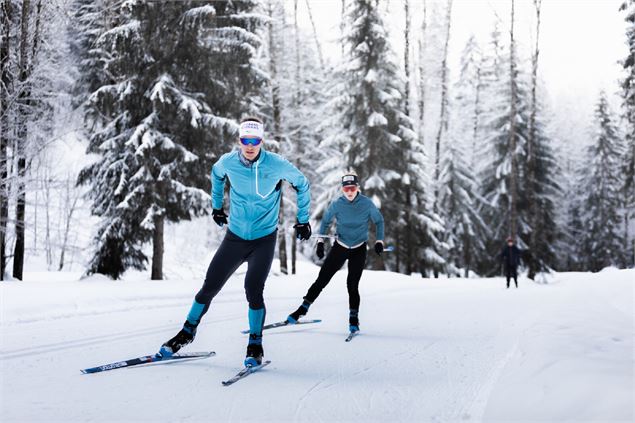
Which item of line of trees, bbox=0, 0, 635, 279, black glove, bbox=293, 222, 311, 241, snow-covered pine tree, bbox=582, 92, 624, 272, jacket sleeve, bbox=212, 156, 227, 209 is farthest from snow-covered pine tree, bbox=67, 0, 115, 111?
snow-covered pine tree, bbox=582, 92, 624, 272

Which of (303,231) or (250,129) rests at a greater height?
(250,129)

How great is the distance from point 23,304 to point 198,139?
7441 mm

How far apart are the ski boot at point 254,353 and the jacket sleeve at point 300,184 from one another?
1.32m

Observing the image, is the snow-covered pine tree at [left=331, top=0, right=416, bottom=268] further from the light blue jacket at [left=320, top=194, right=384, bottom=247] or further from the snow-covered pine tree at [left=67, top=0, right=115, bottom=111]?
the light blue jacket at [left=320, top=194, right=384, bottom=247]

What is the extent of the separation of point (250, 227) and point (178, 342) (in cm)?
134

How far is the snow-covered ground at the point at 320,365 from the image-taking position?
3672 millimetres

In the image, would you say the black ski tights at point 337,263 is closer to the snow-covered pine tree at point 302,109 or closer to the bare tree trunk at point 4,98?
the bare tree trunk at point 4,98

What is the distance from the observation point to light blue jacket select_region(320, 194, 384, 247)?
25.1 ft


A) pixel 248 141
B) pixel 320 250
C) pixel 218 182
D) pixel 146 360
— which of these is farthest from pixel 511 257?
pixel 146 360

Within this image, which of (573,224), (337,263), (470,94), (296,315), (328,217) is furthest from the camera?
(573,224)

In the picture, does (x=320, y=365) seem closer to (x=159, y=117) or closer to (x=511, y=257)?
(x=159, y=117)

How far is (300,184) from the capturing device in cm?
545

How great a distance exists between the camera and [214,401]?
394 cm

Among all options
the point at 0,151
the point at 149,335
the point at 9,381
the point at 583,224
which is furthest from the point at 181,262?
the point at 583,224
